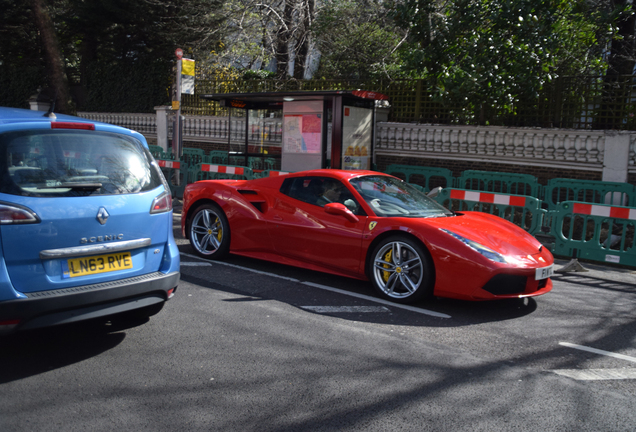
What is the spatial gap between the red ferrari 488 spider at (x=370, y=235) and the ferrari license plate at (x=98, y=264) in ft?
7.91

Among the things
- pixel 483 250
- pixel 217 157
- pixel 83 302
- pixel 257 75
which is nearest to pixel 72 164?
pixel 83 302

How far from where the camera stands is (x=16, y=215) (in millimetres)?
3770

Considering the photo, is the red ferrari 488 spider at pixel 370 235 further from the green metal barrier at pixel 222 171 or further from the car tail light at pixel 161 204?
the green metal barrier at pixel 222 171

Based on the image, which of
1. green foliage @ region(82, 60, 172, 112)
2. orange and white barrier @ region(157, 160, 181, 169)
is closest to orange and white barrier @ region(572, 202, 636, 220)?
orange and white barrier @ region(157, 160, 181, 169)

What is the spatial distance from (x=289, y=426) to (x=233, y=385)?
25.9 inches

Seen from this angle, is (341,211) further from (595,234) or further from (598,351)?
(595,234)

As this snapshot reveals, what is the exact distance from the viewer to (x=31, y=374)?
3.91 metres

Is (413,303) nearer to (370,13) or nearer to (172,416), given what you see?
(172,416)

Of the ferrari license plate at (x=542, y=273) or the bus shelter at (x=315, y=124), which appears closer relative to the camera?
the ferrari license plate at (x=542, y=273)

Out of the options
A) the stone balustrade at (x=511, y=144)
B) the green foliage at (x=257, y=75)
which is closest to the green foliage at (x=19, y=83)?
the green foliage at (x=257, y=75)

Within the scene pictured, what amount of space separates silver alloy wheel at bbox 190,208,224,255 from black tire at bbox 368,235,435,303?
2.30 m

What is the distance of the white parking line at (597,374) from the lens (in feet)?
13.3

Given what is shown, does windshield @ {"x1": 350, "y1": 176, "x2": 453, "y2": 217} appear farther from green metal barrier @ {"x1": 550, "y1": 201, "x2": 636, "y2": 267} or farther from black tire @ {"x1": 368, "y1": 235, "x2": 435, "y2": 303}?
green metal barrier @ {"x1": 550, "y1": 201, "x2": 636, "y2": 267}

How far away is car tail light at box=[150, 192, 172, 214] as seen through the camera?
4.61 metres
